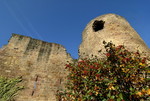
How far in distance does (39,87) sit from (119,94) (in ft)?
15.7

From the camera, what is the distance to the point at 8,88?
225 inches

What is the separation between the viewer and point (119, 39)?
679 cm

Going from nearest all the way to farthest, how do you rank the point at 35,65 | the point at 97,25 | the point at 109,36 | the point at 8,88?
1. the point at 8,88
2. the point at 35,65
3. the point at 109,36
4. the point at 97,25

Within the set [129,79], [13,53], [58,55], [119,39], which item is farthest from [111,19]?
[13,53]

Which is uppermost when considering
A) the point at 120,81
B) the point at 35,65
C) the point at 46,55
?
the point at 46,55

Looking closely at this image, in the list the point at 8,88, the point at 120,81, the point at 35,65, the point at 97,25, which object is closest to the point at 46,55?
the point at 35,65

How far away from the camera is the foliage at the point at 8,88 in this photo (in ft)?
17.8

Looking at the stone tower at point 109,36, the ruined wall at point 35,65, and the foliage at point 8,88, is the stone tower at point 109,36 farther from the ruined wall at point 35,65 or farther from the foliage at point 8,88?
the foliage at point 8,88

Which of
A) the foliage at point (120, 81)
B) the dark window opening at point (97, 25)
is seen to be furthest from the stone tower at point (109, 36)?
the foliage at point (120, 81)

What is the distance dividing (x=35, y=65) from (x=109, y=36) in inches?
188

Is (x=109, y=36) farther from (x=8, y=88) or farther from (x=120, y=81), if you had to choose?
(x=8, y=88)

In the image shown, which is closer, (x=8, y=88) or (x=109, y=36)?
(x=8, y=88)

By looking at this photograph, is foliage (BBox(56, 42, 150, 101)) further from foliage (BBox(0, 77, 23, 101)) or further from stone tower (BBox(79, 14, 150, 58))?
foliage (BBox(0, 77, 23, 101))

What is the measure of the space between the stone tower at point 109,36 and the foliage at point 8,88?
3933 millimetres
